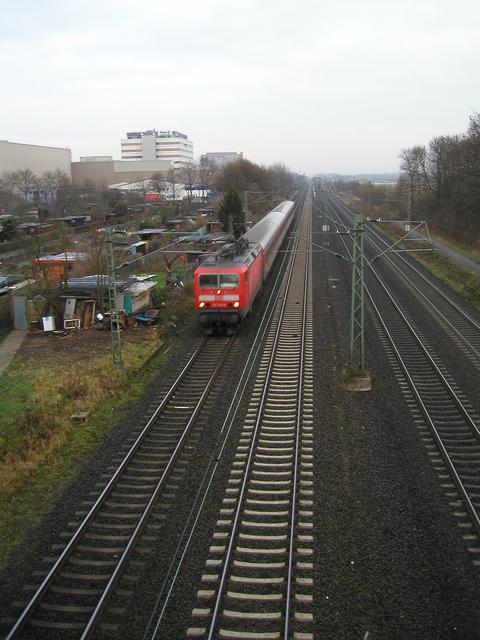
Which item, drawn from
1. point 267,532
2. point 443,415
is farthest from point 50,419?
point 443,415

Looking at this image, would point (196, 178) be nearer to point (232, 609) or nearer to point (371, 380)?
point (371, 380)

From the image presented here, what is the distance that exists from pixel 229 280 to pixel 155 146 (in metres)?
164

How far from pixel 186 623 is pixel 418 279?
25.5m

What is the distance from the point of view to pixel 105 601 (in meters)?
6.48

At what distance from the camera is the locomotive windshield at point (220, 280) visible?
1817cm

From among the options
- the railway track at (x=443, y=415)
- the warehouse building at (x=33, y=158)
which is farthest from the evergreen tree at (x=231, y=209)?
the warehouse building at (x=33, y=158)

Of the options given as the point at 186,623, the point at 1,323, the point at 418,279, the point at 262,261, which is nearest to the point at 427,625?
the point at 186,623

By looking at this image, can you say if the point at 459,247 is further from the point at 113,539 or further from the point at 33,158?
the point at 33,158

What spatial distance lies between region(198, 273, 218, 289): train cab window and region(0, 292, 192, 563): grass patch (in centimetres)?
216

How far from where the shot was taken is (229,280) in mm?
18188

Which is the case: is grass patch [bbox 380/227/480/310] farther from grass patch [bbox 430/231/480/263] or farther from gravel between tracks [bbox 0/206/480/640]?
gravel between tracks [bbox 0/206/480/640]

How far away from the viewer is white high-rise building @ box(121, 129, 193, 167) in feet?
560

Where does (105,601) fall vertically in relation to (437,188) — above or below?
below

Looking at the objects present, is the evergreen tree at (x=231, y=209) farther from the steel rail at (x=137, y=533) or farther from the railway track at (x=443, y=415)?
the steel rail at (x=137, y=533)
